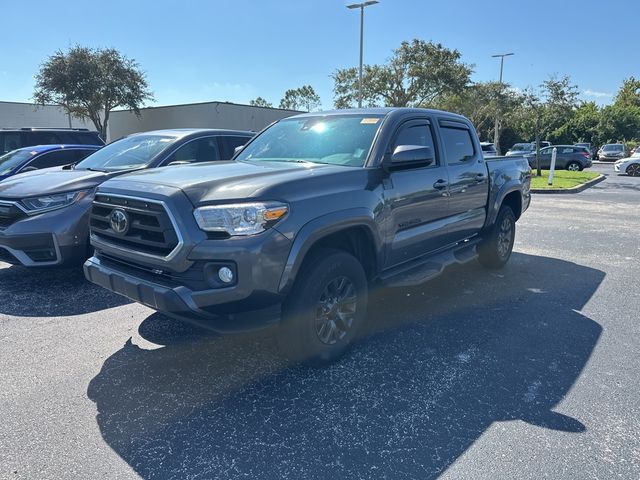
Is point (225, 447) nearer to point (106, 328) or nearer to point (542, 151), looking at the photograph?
point (106, 328)

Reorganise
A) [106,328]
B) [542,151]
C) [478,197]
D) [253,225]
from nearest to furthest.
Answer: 1. [253,225]
2. [106,328]
3. [478,197]
4. [542,151]

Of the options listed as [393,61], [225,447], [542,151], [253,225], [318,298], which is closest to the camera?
[225,447]

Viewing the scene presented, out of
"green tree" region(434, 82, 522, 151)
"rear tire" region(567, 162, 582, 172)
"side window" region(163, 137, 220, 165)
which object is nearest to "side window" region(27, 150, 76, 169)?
"side window" region(163, 137, 220, 165)

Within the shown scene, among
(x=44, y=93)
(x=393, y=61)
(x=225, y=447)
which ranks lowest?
(x=225, y=447)

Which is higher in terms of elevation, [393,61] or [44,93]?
→ [393,61]

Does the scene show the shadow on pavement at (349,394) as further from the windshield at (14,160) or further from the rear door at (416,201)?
the windshield at (14,160)

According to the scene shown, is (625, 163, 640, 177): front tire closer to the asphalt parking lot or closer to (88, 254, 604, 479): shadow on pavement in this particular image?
the asphalt parking lot

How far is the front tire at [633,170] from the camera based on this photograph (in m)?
24.0

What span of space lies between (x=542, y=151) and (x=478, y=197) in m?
24.4

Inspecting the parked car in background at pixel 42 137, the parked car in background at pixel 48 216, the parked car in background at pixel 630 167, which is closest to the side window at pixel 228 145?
the parked car in background at pixel 48 216

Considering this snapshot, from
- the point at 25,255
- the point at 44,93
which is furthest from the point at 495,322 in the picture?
the point at 44,93

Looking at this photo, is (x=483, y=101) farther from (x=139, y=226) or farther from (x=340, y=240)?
(x=139, y=226)

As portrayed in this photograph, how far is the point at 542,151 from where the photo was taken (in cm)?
2656

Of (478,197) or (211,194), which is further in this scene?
(478,197)
